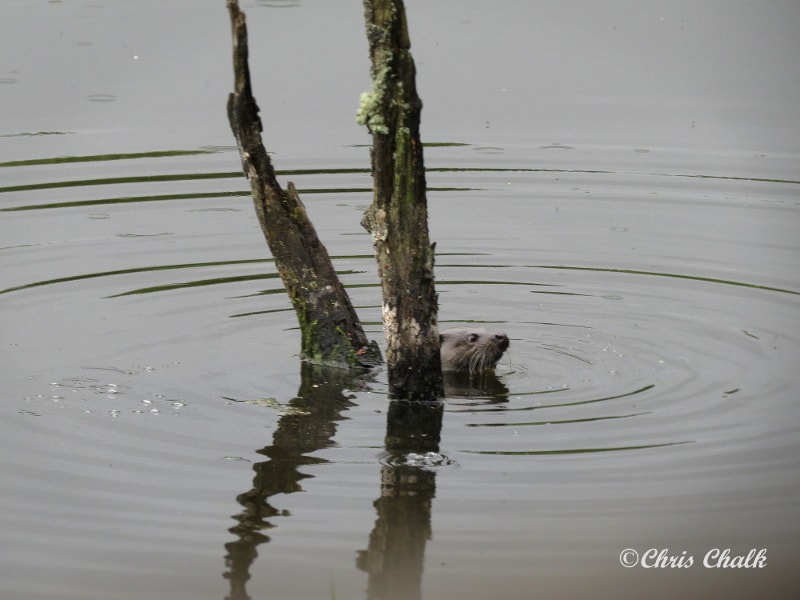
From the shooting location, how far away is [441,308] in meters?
12.0

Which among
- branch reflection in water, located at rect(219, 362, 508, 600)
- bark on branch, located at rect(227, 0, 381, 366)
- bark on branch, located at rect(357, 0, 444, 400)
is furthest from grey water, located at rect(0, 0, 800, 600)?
bark on branch, located at rect(357, 0, 444, 400)

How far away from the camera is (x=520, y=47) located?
1822 cm

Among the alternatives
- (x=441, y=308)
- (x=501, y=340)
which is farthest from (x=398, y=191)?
(x=441, y=308)

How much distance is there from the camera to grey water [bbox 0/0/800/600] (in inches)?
302

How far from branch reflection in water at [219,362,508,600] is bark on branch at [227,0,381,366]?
0.66 feet

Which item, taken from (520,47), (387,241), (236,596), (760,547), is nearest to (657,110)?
(520,47)

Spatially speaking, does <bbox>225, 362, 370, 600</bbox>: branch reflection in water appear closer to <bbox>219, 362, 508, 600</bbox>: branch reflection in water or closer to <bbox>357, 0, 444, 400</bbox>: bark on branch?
<bbox>219, 362, 508, 600</bbox>: branch reflection in water

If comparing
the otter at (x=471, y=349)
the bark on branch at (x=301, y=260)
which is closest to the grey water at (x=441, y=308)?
the otter at (x=471, y=349)

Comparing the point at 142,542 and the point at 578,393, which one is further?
the point at 578,393

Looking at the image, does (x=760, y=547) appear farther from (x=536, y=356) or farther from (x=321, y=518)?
(x=536, y=356)

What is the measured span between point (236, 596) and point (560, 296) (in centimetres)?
566

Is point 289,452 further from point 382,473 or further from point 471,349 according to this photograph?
point 471,349

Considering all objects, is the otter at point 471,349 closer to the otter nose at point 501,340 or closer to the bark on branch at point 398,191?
the otter nose at point 501,340

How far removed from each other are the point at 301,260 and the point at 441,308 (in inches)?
81.1
